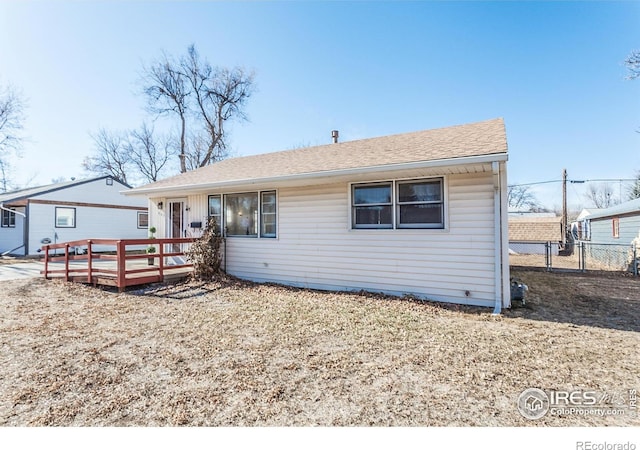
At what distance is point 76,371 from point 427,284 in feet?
18.3

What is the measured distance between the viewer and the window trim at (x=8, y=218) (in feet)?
51.8

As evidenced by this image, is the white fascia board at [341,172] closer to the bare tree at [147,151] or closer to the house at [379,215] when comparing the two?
the house at [379,215]

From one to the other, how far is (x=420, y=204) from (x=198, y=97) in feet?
72.7

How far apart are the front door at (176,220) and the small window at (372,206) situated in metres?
6.03

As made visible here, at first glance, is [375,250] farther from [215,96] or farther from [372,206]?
[215,96]

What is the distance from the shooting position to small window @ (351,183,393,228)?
6.45 metres

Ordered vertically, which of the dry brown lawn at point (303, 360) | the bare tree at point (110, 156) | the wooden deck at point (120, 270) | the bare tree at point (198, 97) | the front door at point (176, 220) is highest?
the bare tree at point (198, 97)

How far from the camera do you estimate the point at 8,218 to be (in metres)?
16.2

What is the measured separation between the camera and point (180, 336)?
4113mm

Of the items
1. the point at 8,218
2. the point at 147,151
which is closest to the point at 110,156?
the point at 147,151

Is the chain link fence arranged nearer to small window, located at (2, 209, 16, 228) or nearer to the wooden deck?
the wooden deck

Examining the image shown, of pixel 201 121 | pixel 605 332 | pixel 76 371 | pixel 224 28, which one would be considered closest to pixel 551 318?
pixel 605 332

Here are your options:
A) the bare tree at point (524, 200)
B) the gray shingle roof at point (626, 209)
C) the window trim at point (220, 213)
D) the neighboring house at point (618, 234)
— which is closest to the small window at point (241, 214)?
the window trim at point (220, 213)

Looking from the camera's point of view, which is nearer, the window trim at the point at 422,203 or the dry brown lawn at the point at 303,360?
the dry brown lawn at the point at 303,360
